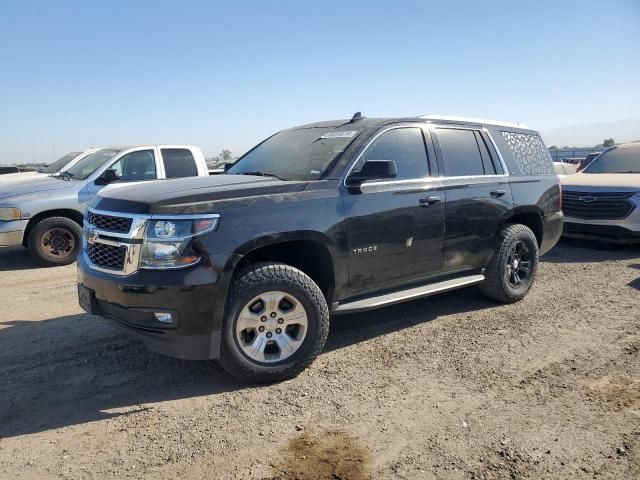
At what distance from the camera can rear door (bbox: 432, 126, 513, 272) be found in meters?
5.02

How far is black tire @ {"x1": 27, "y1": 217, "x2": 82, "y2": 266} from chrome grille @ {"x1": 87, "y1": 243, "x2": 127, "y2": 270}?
4.55 metres

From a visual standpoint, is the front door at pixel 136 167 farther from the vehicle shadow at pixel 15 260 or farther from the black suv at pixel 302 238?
the black suv at pixel 302 238

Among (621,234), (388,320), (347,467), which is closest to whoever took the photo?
(347,467)

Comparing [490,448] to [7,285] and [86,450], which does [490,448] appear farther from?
[7,285]

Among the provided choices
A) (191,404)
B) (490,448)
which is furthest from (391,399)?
(191,404)

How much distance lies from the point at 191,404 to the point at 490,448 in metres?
1.96

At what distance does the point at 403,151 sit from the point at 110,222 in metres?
2.63

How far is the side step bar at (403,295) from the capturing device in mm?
4270

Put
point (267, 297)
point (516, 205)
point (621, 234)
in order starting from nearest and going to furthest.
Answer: point (267, 297) < point (516, 205) < point (621, 234)

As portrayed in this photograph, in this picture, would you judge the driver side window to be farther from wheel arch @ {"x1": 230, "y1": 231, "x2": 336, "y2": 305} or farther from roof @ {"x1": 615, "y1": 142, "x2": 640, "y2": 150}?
roof @ {"x1": 615, "y1": 142, "x2": 640, "y2": 150}

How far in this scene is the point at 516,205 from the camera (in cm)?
569

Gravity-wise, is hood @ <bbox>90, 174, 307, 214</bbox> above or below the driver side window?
below

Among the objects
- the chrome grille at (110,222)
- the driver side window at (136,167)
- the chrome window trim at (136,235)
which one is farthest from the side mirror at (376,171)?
the driver side window at (136,167)

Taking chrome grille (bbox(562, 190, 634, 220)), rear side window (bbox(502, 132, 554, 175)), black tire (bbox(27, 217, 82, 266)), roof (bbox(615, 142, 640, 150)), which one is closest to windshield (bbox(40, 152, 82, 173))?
black tire (bbox(27, 217, 82, 266))
